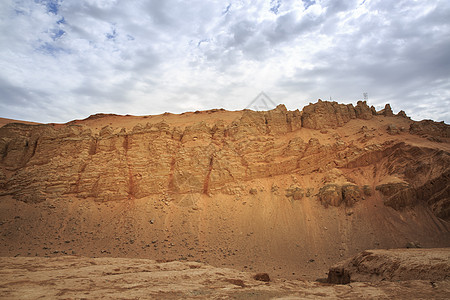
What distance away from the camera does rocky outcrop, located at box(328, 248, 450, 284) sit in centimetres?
664

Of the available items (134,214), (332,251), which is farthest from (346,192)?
(134,214)

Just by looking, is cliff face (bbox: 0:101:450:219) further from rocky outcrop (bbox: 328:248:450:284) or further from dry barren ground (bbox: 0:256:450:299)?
dry barren ground (bbox: 0:256:450:299)

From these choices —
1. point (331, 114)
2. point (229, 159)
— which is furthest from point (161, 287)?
point (331, 114)

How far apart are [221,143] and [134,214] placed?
8.97m

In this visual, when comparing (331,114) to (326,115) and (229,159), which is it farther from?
(229,159)

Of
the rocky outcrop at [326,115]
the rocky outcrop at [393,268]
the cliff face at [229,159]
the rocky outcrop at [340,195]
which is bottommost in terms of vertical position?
the rocky outcrop at [393,268]

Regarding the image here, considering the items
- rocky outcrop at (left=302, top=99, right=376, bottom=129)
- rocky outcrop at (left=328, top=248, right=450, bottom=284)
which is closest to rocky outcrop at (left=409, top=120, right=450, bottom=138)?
rocky outcrop at (left=302, top=99, right=376, bottom=129)

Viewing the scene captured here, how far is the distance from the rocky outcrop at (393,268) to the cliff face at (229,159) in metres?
8.43

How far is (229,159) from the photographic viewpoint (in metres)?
20.3

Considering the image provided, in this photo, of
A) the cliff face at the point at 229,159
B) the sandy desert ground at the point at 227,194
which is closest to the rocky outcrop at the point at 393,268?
the sandy desert ground at the point at 227,194

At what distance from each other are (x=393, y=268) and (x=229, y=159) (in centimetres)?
1386

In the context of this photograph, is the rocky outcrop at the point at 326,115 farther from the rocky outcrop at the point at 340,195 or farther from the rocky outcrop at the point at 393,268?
the rocky outcrop at the point at 393,268

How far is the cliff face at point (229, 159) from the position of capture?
17500 mm

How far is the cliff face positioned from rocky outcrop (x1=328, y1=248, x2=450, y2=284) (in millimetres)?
8425
